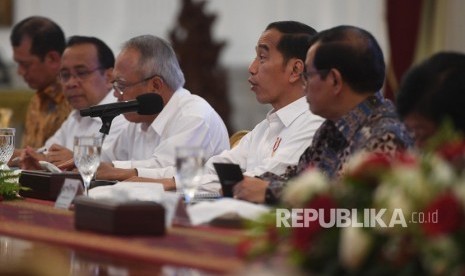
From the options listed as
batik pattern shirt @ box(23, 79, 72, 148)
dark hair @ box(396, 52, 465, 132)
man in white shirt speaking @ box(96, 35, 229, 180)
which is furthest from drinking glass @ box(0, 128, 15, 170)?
batik pattern shirt @ box(23, 79, 72, 148)

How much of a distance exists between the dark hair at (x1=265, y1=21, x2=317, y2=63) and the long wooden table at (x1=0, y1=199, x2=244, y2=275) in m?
1.54

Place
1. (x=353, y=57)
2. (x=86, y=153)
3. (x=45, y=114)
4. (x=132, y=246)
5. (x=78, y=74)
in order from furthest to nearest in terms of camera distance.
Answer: (x=45, y=114), (x=78, y=74), (x=86, y=153), (x=353, y=57), (x=132, y=246)

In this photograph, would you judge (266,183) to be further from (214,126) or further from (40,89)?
(40,89)

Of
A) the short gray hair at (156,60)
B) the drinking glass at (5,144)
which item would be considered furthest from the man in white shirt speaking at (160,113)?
the drinking glass at (5,144)

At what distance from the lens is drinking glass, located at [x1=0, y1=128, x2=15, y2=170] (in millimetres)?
3773

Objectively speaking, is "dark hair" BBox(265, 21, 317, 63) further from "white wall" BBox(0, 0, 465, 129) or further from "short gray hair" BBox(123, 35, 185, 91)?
"white wall" BBox(0, 0, 465, 129)

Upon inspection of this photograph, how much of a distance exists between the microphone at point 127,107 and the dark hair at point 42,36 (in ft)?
7.68

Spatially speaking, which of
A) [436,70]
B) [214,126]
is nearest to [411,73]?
[436,70]

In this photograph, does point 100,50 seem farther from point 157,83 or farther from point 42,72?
point 157,83

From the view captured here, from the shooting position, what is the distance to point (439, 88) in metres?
2.60

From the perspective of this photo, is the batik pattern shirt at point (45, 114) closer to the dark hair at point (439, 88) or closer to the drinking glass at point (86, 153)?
the drinking glass at point (86, 153)

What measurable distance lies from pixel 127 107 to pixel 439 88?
1.60m

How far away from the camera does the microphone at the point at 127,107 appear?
12.6ft

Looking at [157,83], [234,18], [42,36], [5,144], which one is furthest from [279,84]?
[234,18]
